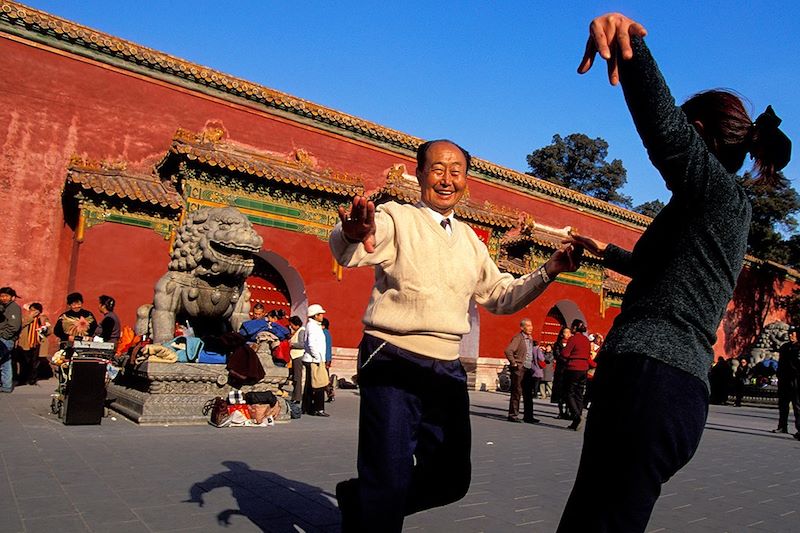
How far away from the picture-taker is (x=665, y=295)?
1.72 metres

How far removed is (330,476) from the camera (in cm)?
448

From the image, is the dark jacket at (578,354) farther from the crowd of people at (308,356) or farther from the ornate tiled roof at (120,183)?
the ornate tiled roof at (120,183)

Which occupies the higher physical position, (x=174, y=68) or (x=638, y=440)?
(x=174, y=68)

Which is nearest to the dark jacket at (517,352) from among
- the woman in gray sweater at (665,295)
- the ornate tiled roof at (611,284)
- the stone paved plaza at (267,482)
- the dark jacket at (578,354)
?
the dark jacket at (578,354)

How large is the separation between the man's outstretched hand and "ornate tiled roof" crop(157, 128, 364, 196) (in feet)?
32.3

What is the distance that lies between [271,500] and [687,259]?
288cm

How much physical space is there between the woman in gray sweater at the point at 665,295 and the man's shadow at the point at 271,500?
195 cm

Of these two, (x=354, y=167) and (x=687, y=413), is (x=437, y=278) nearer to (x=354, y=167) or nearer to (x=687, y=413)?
(x=687, y=413)

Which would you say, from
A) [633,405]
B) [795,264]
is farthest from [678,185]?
[795,264]

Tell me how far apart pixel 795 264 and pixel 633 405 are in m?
33.2

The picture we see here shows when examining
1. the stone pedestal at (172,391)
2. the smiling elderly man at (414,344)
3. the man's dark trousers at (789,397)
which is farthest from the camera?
the man's dark trousers at (789,397)

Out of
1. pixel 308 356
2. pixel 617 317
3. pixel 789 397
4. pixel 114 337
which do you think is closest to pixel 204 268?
pixel 308 356

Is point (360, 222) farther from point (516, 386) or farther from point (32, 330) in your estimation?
point (32, 330)

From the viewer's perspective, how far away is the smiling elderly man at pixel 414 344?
2.22 m
